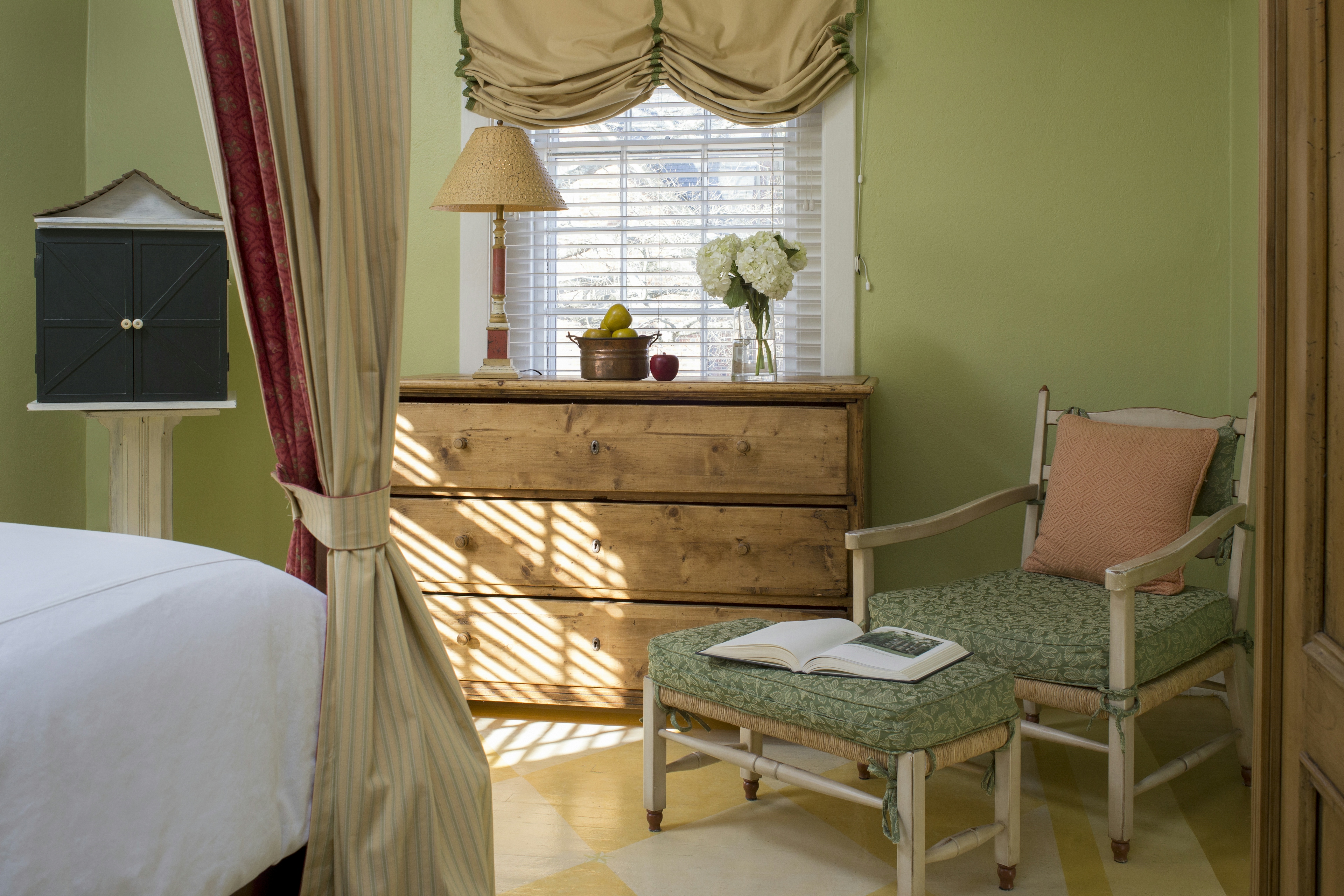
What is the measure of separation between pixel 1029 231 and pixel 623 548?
5.62 feet

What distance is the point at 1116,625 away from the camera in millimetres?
2135

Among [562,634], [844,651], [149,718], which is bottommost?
[562,634]

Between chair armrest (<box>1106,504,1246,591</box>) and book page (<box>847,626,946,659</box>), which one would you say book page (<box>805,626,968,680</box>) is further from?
chair armrest (<box>1106,504,1246,591</box>)

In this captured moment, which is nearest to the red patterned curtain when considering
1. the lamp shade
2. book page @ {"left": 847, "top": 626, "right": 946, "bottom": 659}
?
book page @ {"left": 847, "top": 626, "right": 946, "bottom": 659}

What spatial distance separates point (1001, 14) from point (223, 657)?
3078 mm

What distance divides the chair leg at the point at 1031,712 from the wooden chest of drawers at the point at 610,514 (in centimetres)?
69

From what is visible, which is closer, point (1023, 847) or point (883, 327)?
point (1023, 847)

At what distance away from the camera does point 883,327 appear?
3357 millimetres

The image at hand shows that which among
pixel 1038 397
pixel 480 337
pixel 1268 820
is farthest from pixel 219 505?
pixel 1268 820

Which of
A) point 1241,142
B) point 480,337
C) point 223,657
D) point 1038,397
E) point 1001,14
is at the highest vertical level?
point 1001,14

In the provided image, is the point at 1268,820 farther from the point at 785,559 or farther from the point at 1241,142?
the point at 1241,142

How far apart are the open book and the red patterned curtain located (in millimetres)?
A: 963

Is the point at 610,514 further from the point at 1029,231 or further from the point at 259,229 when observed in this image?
the point at 1029,231

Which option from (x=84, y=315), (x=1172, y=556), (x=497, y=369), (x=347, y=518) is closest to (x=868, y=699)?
(x=1172, y=556)
